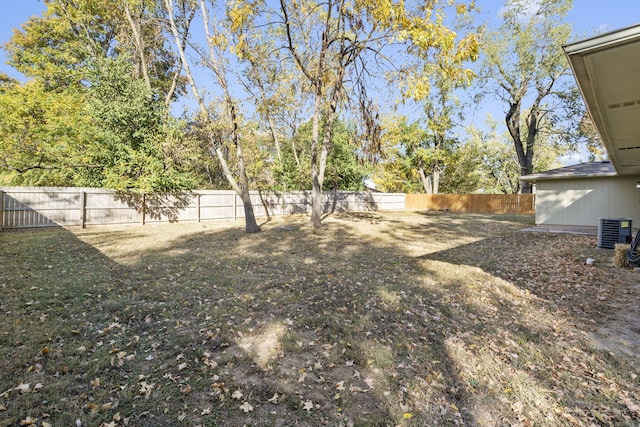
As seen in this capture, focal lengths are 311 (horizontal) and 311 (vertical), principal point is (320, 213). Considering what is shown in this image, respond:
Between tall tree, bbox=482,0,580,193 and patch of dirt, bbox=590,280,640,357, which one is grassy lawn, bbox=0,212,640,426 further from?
tall tree, bbox=482,0,580,193

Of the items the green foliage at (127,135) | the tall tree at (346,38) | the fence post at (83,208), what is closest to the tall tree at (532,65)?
the tall tree at (346,38)

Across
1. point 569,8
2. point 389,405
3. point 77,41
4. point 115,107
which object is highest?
point 569,8

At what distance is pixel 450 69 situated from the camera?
8.88 m

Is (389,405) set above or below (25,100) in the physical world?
below

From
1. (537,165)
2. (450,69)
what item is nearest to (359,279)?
(450,69)

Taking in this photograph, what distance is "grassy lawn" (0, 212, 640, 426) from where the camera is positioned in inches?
85.1

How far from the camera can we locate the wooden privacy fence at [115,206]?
9938 mm

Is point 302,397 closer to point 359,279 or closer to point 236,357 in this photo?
point 236,357

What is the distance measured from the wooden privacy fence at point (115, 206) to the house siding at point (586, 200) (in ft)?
41.1

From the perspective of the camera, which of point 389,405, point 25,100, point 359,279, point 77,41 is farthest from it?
point 77,41

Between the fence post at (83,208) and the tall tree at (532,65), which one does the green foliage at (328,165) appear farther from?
the fence post at (83,208)

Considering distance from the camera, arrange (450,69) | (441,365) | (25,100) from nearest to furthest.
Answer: (441,365) < (450,69) < (25,100)

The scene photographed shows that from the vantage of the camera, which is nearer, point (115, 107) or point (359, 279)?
point (359, 279)

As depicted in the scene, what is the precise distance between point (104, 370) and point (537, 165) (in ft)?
122
